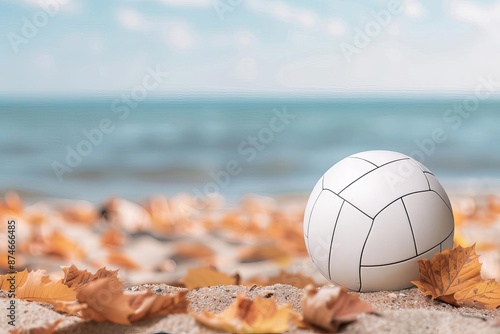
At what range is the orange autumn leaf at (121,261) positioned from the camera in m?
3.91

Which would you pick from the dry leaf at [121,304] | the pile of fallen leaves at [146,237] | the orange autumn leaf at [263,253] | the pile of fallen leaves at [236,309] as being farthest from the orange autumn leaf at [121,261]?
the dry leaf at [121,304]

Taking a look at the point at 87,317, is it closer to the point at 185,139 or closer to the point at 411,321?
the point at 411,321

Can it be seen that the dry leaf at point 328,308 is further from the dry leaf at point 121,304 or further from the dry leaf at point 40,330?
the dry leaf at point 40,330

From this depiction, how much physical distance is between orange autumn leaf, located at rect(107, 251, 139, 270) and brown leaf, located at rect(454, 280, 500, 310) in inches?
83.3

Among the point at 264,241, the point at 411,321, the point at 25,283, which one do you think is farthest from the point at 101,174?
the point at 411,321

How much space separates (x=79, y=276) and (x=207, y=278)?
0.85 m

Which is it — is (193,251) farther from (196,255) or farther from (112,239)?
(112,239)

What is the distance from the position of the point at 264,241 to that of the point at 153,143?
7.43 meters

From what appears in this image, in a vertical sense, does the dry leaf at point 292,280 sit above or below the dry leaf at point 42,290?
below

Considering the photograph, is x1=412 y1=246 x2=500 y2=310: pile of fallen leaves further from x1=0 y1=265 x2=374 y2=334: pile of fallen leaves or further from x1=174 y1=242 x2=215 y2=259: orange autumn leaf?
x1=174 y1=242 x2=215 y2=259: orange autumn leaf

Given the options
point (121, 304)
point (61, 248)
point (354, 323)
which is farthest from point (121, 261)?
point (354, 323)

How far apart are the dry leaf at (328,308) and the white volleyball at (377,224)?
0.75 m

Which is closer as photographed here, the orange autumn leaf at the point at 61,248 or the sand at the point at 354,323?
the sand at the point at 354,323

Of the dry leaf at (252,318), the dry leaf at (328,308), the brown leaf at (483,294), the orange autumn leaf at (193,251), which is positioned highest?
the dry leaf at (328,308)
